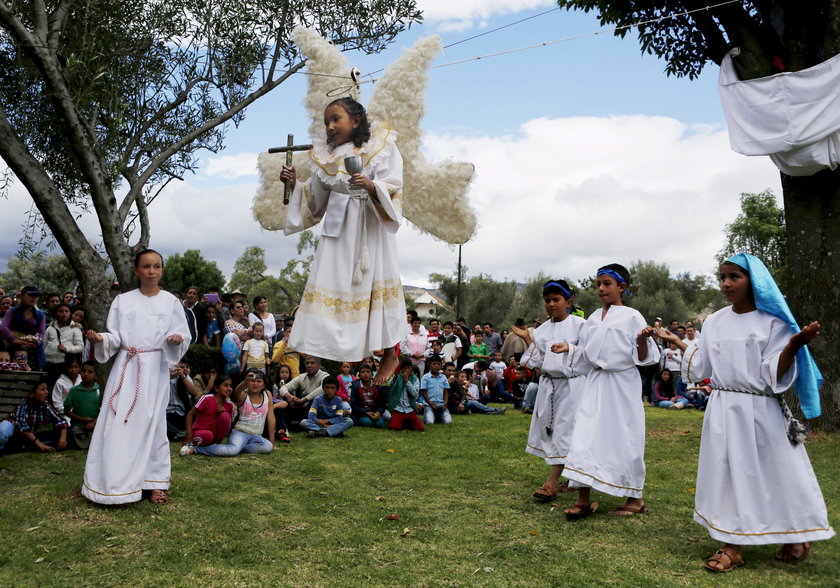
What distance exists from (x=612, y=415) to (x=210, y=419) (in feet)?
14.6

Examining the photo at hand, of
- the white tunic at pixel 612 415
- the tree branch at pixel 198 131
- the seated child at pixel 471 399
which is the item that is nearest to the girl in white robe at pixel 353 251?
the white tunic at pixel 612 415

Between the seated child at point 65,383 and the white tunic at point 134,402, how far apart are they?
293 cm

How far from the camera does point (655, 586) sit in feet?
13.9

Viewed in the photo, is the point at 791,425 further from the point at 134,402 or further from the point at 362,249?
the point at 134,402

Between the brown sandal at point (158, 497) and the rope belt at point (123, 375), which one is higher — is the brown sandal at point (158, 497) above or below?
below

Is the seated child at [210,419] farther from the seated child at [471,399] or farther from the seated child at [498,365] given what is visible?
the seated child at [498,365]

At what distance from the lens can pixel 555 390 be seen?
22.2 ft

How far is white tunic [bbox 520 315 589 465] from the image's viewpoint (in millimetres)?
6547

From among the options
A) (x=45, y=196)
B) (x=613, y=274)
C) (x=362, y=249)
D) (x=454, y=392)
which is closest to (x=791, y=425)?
(x=613, y=274)

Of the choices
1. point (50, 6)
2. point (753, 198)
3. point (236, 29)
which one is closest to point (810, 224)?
point (236, 29)

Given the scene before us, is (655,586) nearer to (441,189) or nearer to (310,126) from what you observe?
(441,189)

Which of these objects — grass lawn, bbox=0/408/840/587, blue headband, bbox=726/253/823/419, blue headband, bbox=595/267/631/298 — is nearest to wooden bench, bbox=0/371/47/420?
grass lawn, bbox=0/408/840/587

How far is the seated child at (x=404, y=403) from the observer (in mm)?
10578

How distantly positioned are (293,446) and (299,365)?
2.70 m
